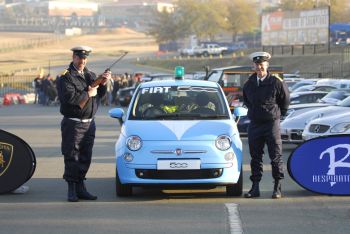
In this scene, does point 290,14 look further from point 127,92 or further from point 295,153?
point 295,153

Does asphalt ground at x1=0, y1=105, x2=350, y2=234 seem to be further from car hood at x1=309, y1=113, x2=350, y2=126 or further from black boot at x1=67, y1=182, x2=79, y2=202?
car hood at x1=309, y1=113, x2=350, y2=126

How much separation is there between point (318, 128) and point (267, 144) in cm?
436

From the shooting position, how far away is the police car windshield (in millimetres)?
10898

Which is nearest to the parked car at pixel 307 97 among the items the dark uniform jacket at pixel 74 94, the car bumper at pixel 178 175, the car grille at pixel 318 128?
the car grille at pixel 318 128

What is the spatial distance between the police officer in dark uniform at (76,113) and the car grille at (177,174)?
0.83 metres

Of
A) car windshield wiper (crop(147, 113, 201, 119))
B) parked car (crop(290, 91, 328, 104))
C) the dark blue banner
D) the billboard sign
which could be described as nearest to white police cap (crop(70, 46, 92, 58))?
car windshield wiper (crop(147, 113, 201, 119))

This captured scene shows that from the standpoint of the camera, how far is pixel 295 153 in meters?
10.4

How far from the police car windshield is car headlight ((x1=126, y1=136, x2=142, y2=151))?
0.78 metres

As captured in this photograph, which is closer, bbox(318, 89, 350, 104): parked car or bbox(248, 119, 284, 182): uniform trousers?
bbox(248, 119, 284, 182): uniform trousers

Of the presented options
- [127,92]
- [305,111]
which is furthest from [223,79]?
[127,92]

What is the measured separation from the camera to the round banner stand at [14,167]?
34.9 ft

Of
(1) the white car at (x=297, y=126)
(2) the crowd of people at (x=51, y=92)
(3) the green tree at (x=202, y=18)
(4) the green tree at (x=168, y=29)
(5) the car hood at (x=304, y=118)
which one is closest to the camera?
(5) the car hood at (x=304, y=118)

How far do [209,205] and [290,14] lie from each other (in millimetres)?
51866

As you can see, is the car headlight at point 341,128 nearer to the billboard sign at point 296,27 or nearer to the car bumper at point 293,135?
the car bumper at point 293,135
